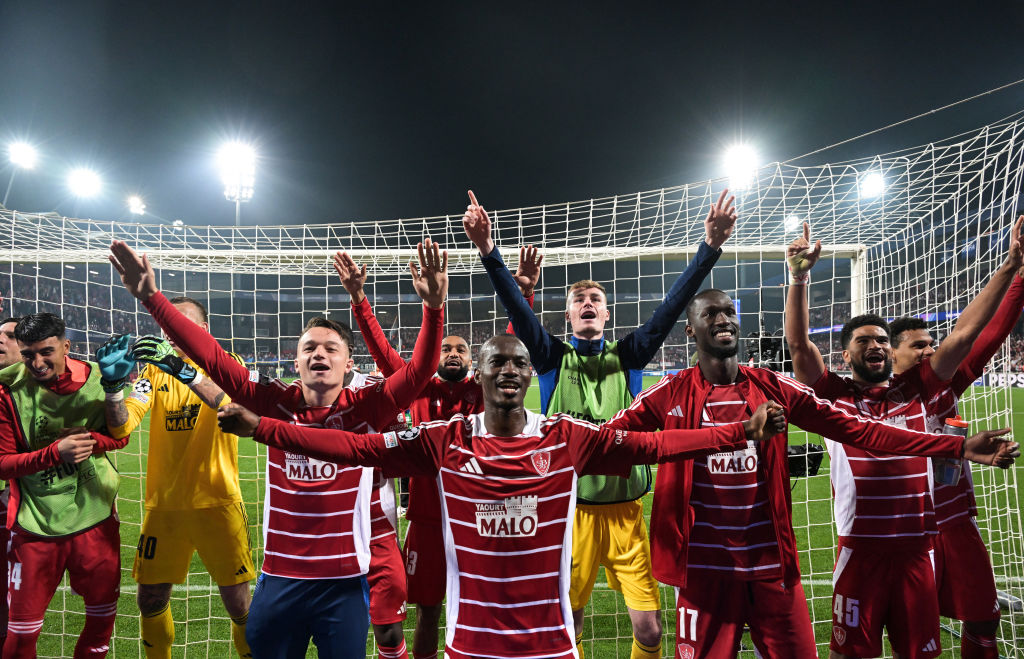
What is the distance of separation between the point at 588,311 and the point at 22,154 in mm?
37384

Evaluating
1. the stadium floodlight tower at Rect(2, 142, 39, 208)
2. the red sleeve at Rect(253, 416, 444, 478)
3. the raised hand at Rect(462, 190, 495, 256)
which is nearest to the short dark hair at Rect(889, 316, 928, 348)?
the raised hand at Rect(462, 190, 495, 256)

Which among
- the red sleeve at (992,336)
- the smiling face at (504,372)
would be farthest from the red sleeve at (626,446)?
the red sleeve at (992,336)

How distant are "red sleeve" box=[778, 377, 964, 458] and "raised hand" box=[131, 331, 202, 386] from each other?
2.65m

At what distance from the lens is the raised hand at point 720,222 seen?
129 inches

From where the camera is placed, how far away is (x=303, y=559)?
261 centimetres

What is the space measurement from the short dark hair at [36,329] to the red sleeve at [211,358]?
0.98 meters

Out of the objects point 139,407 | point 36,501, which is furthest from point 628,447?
point 36,501

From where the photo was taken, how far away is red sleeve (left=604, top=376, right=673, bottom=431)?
277 centimetres

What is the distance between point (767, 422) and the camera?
7.18 ft

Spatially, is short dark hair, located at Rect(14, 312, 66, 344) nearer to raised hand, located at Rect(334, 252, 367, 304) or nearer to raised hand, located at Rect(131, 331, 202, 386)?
raised hand, located at Rect(131, 331, 202, 386)

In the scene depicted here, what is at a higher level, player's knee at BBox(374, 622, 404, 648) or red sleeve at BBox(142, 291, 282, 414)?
red sleeve at BBox(142, 291, 282, 414)

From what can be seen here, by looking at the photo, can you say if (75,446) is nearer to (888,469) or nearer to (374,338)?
(374,338)

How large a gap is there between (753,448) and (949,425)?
1601mm

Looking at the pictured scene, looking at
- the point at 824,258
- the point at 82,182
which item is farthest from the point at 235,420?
the point at 82,182
